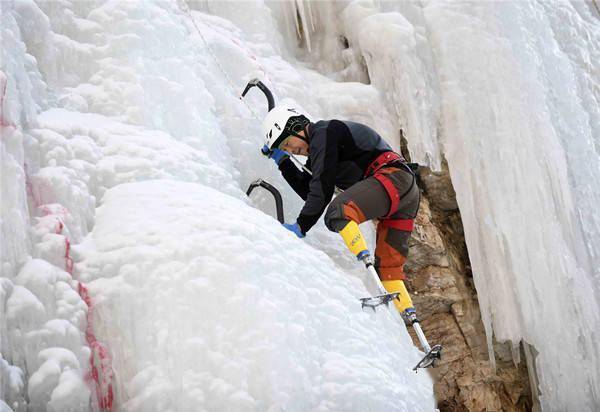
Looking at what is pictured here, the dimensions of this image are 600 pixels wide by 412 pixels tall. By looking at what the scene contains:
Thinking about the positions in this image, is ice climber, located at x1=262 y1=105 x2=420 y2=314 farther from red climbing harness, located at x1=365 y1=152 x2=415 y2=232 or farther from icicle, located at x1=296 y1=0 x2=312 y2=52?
icicle, located at x1=296 y1=0 x2=312 y2=52

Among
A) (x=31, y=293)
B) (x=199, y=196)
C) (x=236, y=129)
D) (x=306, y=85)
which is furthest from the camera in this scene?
(x=306, y=85)

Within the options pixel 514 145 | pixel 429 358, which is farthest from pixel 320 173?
pixel 514 145

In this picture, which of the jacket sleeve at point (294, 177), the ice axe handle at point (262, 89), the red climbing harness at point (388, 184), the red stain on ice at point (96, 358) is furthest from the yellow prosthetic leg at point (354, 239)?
the red stain on ice at point (96, 358)

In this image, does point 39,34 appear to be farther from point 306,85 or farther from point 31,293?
point 306,85


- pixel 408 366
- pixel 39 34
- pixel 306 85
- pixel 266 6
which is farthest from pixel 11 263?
pixel 266 6

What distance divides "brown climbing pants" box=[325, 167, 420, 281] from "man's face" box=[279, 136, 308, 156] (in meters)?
0.36

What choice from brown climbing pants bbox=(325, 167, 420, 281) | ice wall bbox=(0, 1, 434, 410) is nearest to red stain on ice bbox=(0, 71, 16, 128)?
ice wall bbox=(0, 1, 434, 410)

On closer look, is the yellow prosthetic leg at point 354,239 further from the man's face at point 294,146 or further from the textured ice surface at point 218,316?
the man's face at point 294,146

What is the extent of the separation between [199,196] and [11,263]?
0.74 m

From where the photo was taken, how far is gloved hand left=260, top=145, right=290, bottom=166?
10.2 ft

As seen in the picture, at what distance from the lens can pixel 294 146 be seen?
3.09m

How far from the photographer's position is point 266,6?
15.6 feet

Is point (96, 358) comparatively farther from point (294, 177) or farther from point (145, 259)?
point (294, 177)

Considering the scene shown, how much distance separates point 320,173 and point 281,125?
340 mm
